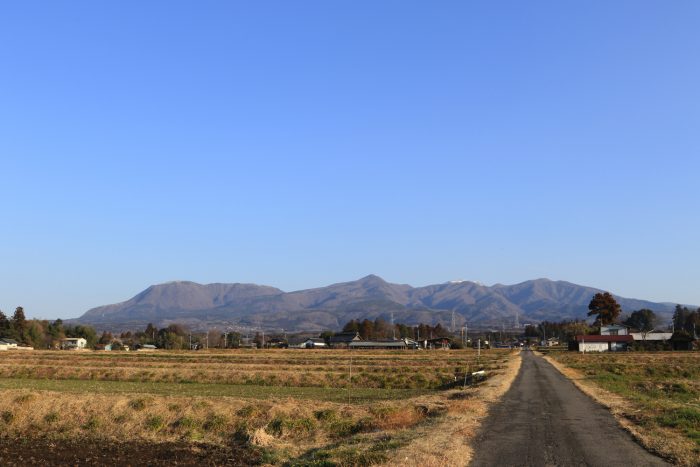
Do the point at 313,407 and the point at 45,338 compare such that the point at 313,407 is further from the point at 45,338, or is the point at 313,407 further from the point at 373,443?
the point at 45,338

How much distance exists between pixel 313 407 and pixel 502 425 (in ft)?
28.5

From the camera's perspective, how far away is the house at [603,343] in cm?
12654

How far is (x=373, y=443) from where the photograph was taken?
1895 cm

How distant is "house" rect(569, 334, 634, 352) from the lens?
12654cm

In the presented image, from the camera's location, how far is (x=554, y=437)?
20141 mm

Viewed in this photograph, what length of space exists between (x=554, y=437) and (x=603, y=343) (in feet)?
386

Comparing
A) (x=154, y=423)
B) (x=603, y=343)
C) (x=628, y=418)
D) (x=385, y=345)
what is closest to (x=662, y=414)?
(x=628, y=418)

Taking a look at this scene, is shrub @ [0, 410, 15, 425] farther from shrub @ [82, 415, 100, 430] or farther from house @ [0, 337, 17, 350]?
house @ [0, 337, 17, 350]

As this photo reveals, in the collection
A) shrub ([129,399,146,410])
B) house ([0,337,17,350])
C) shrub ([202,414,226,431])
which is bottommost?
house ([0,337,17,350])

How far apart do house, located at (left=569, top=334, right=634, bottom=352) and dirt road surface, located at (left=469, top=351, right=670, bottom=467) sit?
103m

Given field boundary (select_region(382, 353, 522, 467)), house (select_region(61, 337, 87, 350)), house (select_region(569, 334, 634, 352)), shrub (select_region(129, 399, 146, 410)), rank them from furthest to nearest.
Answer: house (select_region(61, 337, 87, 350)), house (select_region(569, 334, 634, 352)), shrub (select_region(129, 399, 146, 410)), field boundary (select_region(382, 353, 522, 467))

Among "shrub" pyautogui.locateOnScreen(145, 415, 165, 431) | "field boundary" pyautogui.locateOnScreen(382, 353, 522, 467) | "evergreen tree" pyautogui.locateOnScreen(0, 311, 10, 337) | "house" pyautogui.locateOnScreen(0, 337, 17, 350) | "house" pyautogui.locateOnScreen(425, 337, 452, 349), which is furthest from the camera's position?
"house" pyautogui.locateOnScreen(425, 337, 452, 349)

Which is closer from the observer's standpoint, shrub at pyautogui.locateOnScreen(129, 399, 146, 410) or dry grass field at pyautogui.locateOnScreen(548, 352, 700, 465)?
dry grass field at pyautogui.locateOnScreen(548, 352, 700, 465)

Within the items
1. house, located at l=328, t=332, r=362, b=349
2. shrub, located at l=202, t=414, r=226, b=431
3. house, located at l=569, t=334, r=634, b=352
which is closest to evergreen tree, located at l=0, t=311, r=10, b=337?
house, located at l=328, t=332, r=362, b=349
